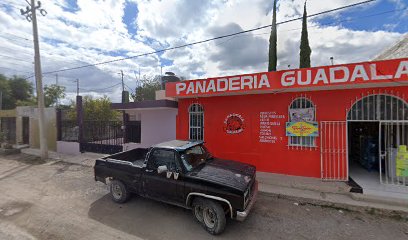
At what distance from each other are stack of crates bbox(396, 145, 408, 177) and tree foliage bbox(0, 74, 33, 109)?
42494mm

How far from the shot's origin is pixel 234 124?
8.21 metres

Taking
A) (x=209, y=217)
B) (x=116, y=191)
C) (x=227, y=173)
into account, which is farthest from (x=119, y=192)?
(x=227, y=173)

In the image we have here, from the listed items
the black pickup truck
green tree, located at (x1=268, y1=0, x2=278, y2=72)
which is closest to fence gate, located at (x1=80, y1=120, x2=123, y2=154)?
the black pickup truck

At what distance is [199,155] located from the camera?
5387 mm

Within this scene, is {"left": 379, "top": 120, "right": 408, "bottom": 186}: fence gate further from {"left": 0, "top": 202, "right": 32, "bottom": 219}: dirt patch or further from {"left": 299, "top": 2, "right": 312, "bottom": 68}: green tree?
{"left": 299, "top": 2, "right": 312, "bottom": 68}: green tree

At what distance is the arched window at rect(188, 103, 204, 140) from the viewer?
29.2ft

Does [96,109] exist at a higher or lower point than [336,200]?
Answer: higher

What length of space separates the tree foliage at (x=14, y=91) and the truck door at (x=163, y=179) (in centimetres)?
3800

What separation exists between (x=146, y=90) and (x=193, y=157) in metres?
33.0

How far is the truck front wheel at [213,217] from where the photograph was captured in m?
4.04

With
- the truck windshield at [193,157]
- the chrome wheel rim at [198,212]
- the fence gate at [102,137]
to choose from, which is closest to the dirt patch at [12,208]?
the truck windshield at [193,157]

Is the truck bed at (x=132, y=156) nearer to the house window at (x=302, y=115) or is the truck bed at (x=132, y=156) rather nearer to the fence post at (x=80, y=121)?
the house window at (x=302, y=115)

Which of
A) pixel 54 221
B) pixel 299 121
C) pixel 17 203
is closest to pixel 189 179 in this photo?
pixel 54 221

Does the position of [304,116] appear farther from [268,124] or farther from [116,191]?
[116,191]
